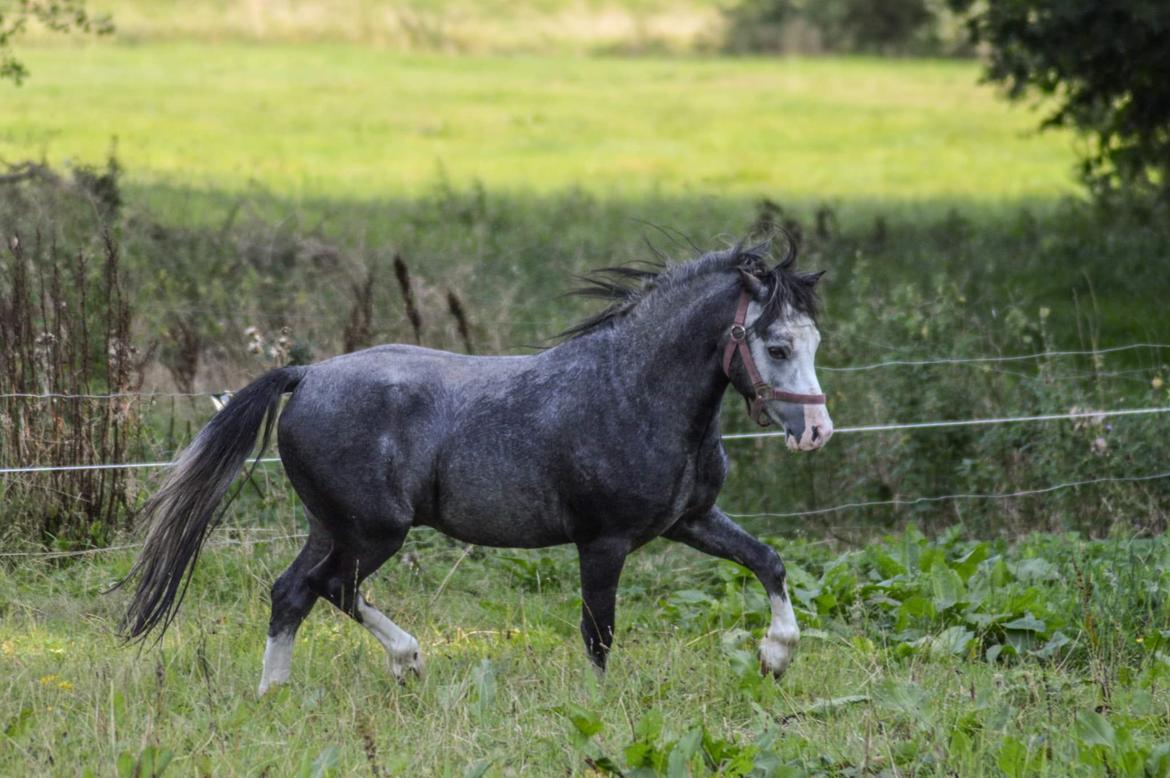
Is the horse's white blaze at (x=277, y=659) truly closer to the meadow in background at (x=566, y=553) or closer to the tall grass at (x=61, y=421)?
the meadow in background at (x=566, y=553)

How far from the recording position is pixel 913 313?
389 inches

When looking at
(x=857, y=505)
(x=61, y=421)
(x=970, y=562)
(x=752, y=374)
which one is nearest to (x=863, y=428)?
(x=857, y=505)

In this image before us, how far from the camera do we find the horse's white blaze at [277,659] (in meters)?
5.91

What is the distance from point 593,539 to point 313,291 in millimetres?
6751

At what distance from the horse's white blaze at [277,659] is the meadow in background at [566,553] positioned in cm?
10

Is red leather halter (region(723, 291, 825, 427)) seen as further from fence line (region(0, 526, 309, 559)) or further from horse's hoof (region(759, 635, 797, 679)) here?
fence line (region(0, 526, 309, 559))

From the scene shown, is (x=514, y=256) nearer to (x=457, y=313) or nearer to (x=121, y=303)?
(x=457, y=313)

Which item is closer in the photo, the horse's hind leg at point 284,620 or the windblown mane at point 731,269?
the windblown mane at point 731,269

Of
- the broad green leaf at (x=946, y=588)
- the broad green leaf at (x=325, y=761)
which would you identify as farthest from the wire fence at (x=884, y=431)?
the broad green leaf at (x=325, y=761)

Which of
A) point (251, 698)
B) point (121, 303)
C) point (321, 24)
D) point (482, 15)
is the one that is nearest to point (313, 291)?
point (121, 303)

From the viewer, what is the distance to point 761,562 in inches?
238

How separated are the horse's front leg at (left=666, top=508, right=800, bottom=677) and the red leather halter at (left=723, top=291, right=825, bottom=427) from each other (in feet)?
1.76

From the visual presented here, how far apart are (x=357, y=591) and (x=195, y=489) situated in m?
0.77

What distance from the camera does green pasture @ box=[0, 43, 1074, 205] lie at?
21.8 meters
